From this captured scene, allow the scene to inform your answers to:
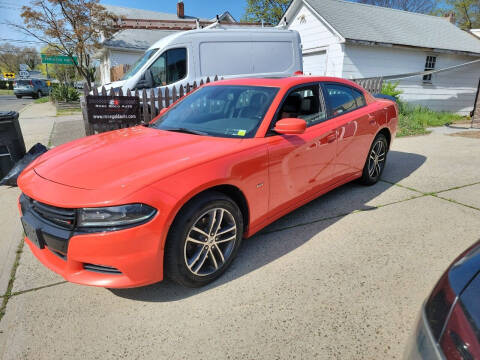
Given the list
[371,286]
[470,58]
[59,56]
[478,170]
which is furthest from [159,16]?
[371,286]

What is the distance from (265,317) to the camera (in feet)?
7.20

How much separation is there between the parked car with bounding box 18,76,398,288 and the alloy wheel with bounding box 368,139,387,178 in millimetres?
850

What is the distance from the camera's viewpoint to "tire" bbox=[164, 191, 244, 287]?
221 centimetres

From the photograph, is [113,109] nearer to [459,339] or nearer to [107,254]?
[107,254]

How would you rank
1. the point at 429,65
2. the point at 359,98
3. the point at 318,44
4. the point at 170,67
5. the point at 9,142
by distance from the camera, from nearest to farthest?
the point at 359,98 < the point at 9,142 < the point at 170,67 < the point at 318,44 < the point at 429,65

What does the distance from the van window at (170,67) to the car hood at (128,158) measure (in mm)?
5086

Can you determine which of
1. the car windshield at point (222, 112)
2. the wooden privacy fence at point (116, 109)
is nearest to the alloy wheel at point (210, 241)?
the car windshield at point (222, 112)

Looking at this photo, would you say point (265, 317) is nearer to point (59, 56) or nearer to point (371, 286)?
point (371, 286)

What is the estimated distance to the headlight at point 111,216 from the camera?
1981mm

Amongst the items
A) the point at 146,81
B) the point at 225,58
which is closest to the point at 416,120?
the point at 225,58

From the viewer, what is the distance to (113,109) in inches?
251

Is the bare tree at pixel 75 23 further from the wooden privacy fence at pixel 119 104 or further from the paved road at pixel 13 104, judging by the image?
the wooden privacy fence at pixel 119 104

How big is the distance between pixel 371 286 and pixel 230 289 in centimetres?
111

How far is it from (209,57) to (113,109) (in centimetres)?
281
